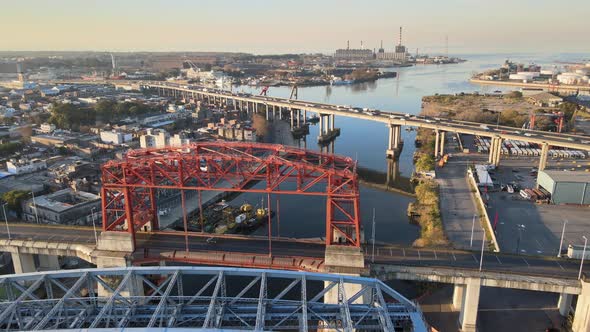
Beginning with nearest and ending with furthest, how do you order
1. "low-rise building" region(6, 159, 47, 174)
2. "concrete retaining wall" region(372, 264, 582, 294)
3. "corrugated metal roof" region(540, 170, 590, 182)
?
"concrete retaining wall" region(372, 264, 582, 294) < "corrugated metal roof" region(540, 170, 590, 182) < "low-rise building" region(6, 159, 47, 174)

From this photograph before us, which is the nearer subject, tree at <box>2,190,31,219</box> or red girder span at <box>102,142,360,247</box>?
red girder span at <box>102,142,360,247</box>

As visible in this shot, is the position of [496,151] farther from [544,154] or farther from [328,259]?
[328,259]

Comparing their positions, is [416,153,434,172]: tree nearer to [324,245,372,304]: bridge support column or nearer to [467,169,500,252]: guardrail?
[467,169,500,252]: guardrail

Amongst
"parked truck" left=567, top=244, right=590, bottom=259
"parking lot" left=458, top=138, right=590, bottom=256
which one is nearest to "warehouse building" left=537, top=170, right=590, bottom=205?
"parking lot" left=458, top=138, right=590, bottom=256

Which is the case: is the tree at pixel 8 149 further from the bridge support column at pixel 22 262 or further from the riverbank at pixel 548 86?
the riverbank at pixel 548 86

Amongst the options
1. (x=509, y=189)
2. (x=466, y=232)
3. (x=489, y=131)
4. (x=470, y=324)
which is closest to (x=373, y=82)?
(x=489, y=131)

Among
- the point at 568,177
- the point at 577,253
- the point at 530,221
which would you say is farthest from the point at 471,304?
the point at 568,177

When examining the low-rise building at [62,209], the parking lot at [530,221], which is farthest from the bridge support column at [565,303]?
the low-rise building at [62,209]
